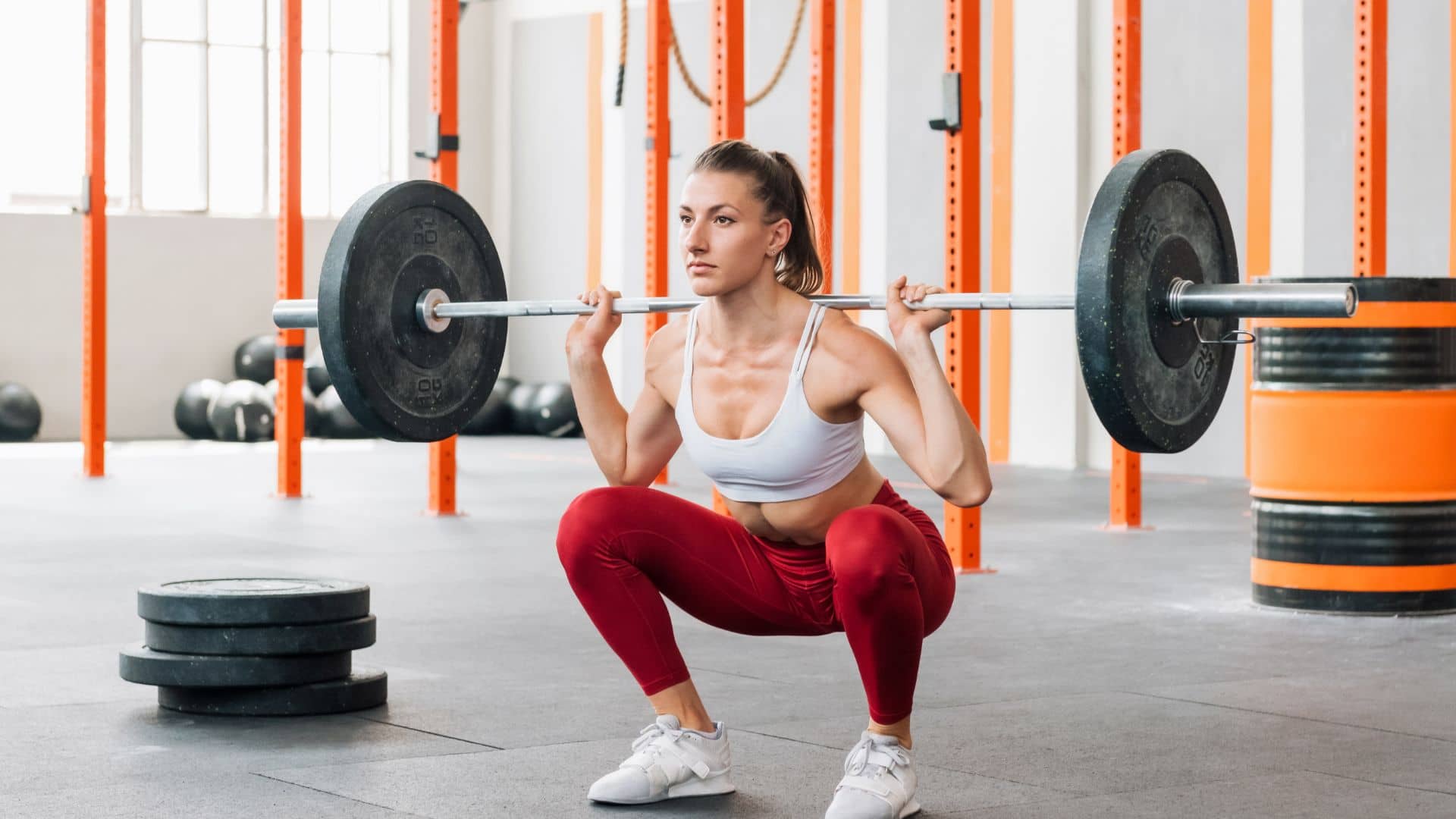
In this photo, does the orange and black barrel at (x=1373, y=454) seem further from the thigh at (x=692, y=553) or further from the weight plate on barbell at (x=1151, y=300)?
the thigh at (x=692, y=553)

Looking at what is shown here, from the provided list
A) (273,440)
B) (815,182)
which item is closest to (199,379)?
(273,440)

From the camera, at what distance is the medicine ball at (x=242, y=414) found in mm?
10648

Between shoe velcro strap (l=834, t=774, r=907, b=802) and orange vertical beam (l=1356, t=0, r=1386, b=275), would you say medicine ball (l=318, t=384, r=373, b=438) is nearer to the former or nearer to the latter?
orange vertical beam (l=1356, t=0, r=1386, b=275)

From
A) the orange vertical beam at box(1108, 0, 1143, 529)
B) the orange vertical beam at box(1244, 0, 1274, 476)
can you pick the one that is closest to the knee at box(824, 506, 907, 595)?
the orange vertical beam at box(1108, 0, 1143, 529)

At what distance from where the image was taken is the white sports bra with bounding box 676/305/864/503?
220 centimetres

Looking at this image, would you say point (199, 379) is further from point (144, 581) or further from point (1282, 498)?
point (1282, 498)

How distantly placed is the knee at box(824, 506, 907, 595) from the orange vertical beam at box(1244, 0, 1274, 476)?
6.01 m

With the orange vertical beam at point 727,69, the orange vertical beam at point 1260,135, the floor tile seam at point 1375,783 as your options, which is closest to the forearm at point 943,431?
the floor tile seam at point 1375,783

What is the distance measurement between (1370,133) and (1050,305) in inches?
127

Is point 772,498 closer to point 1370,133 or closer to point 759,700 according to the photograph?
point 759,700

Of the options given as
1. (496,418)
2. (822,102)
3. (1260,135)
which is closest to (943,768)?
(822,102)

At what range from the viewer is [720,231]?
2215 millimetres

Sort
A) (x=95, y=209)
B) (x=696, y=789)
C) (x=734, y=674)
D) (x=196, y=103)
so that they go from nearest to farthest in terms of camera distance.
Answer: (x=696, y=789) < (x=734, y=674) < (x=95, y=209) < (x=196, y=103)

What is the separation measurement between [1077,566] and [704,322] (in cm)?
284
